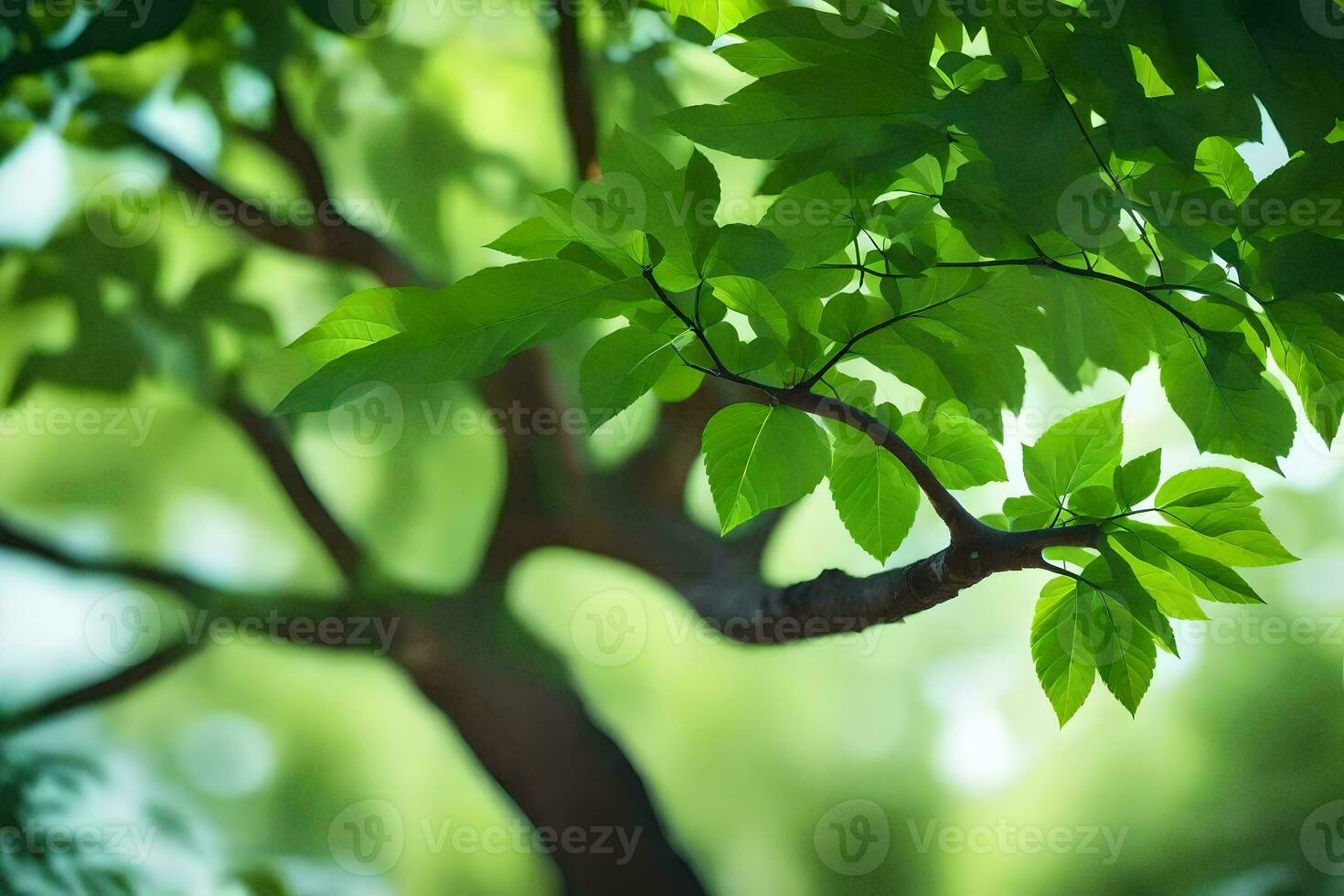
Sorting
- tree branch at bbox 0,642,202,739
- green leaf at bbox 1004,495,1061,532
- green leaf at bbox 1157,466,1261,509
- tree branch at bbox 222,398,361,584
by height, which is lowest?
tree branch at bbox 0,642,202,739

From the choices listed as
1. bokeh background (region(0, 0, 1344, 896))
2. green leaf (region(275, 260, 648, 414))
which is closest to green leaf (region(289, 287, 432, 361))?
green leaf (region(275, 260, 648, 414))

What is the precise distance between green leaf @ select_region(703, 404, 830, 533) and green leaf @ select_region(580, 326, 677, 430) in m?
0.04

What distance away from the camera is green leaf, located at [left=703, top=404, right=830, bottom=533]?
0.24m

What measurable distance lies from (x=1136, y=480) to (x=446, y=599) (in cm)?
86

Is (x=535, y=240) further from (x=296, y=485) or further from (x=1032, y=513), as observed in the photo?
(x=296, y=485)

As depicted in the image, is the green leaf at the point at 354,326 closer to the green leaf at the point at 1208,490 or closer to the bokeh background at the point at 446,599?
the green leaf at the point at 1208,490

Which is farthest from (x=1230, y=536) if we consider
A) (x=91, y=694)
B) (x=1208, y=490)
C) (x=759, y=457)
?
(x=91, y=694)

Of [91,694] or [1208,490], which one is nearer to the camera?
[1208,490]

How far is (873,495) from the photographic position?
0.30 meters

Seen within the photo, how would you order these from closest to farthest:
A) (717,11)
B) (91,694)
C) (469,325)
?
(469,325)
(717,11)
(91,694)

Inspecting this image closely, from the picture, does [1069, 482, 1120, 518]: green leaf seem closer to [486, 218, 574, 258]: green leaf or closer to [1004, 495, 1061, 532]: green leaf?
[1004, 495, 1061, 532]: green leaf

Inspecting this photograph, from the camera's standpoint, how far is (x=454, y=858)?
3.42 ft

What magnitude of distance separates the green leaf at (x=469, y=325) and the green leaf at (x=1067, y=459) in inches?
6.4

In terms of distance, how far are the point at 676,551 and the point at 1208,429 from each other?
667mm
